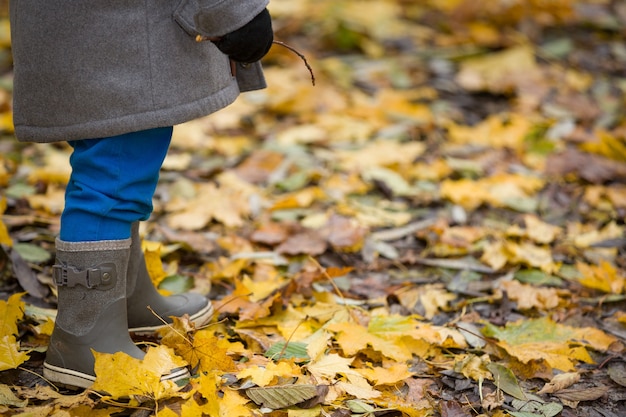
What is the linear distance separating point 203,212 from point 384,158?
2.87ft

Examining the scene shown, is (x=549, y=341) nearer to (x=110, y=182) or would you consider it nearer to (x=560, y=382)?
(x=560, y=382)

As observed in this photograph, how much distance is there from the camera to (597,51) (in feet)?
13.2

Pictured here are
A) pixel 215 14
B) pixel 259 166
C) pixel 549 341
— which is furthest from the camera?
pixel 259 166

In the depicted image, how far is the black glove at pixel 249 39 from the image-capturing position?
129cm

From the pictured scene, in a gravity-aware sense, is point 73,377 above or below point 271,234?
above

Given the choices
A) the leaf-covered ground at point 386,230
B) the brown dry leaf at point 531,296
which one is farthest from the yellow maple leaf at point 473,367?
the brown dry leaf at point 531,296

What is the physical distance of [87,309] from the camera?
1.38 m

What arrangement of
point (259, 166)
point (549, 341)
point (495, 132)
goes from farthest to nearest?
1. point (495, 132)
2. point (259, 166)
3. point (549, 341)

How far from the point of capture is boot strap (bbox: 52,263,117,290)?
1354 millimetres

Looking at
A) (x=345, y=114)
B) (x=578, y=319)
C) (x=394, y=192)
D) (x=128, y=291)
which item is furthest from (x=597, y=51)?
(x=128, y=291)

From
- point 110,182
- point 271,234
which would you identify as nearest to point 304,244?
point 271,234

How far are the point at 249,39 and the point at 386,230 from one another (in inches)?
48.2

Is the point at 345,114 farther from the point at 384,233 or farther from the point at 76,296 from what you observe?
the point at 76,296

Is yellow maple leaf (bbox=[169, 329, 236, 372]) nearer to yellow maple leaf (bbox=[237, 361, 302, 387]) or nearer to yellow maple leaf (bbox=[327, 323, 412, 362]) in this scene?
yellow maple leaf (bbox=[237, 361, 302, 387])
